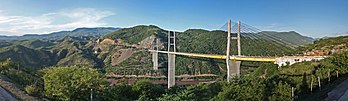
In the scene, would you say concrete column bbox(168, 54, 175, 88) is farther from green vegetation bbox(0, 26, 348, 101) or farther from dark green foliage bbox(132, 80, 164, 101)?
dark green foliage bbox(132, 80, 164, 101)

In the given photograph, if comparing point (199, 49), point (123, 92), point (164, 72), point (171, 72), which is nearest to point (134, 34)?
point (164, 72)

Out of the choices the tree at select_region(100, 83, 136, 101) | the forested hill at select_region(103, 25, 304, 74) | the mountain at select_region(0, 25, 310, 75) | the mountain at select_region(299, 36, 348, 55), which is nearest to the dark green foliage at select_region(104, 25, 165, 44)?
the mountain at select_region(0, 25, 310, 75)

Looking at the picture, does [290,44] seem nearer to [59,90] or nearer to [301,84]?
[301,84]

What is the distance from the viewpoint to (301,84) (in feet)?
65.7

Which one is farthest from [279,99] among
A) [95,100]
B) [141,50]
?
[141,50]

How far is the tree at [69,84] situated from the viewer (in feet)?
54.9

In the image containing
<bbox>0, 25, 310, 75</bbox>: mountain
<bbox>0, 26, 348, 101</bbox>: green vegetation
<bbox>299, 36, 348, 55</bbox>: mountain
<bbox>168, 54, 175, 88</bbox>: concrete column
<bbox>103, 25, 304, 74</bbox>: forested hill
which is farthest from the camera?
<bbox>0, 25, 310, 75</bbox>: mountain

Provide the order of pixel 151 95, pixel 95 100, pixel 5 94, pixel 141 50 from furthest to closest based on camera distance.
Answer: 1. pixel 141 50
2. pixel 151 95
3. pixel 95 100
4. pixel 5 94

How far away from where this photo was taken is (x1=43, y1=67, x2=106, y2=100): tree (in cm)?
1672

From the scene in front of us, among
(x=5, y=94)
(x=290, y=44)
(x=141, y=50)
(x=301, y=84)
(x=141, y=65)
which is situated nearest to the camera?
(x=5, y=94)

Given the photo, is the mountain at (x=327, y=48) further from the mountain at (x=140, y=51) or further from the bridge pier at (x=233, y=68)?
the bridge pier at (x=233, y=68)

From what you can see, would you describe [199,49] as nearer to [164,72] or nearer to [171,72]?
[164,72]

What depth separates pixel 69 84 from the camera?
55.9ft

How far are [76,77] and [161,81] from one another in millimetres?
34152
